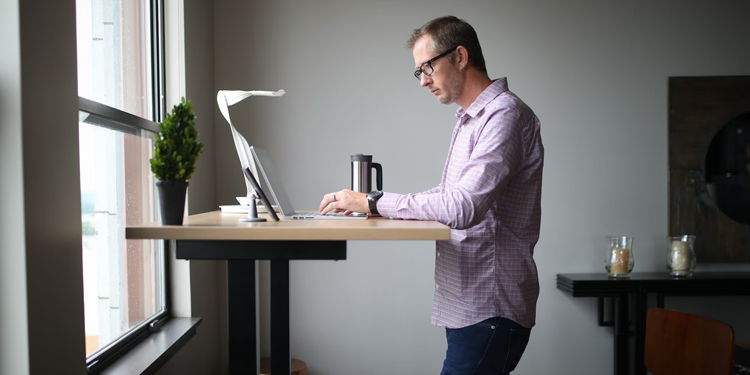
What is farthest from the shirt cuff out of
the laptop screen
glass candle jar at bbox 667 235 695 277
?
glass candle jar at bbox 667 235 695 277

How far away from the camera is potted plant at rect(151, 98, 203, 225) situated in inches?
51.5

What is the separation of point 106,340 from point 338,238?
1.18m

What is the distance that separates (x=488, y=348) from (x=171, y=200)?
93cm

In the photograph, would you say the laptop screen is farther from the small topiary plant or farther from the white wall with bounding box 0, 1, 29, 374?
the white wall with bounding box 0, 1, 29, 374

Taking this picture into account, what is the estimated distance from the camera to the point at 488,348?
1.57 meters

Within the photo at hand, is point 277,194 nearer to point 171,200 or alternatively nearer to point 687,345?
point 171,200

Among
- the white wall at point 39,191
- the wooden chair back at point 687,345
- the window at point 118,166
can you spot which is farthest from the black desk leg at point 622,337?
the white wall at point 39,191

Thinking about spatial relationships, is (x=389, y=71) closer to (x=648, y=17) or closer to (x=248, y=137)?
(x=248, y=137)

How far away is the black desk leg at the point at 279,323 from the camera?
151 centimetres

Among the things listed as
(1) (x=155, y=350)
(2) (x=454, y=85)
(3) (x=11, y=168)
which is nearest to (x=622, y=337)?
(2) (x=454, y=85)

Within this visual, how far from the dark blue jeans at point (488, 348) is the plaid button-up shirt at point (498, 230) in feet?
0.08

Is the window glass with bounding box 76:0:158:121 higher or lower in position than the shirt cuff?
higher

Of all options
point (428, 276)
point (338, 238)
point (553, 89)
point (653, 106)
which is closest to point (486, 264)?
point (338, 238)

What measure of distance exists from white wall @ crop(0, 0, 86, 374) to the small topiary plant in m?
0.28
